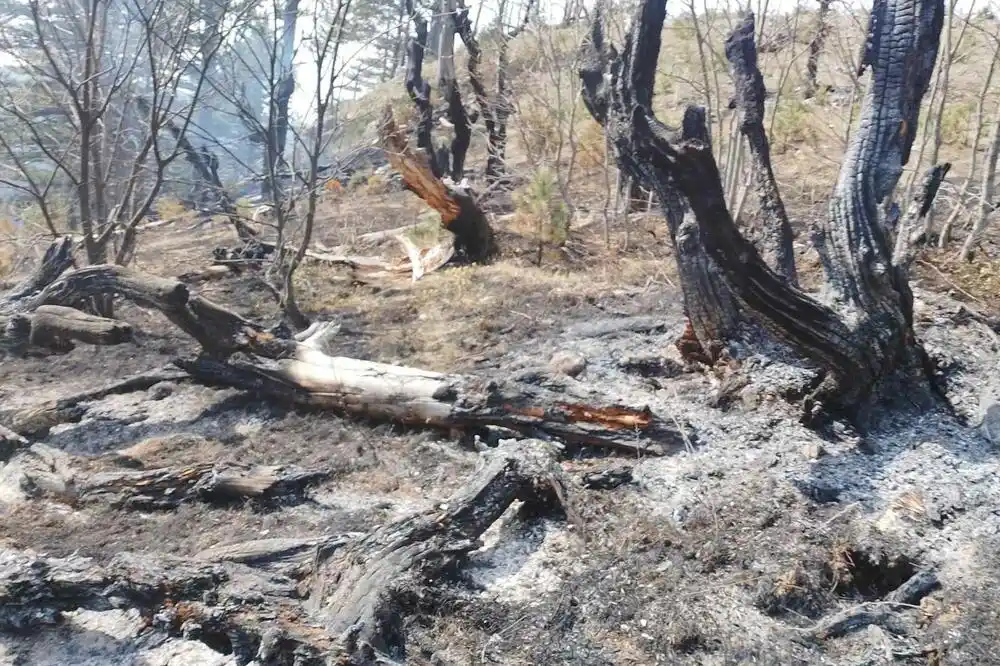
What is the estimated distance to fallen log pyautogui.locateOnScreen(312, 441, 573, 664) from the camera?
260 cm

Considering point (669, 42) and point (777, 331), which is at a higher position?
point (669, 42)

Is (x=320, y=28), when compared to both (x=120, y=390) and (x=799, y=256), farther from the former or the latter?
(x=799, y=256)

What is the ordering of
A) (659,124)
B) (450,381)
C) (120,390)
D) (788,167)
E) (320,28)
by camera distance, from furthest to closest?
(788,167)
(320,28)
(120,390)
(450,381)
(659,124)

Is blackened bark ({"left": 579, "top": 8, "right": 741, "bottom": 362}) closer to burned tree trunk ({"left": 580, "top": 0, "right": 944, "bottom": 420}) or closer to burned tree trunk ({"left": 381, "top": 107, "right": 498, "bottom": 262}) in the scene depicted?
burned tree trunk ({"left": 580, "top": 0, "right": 944, "bottom": 420})

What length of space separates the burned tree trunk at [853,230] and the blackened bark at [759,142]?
0.30 ft

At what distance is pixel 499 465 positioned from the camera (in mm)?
3463

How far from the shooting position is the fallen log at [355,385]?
13.0ft

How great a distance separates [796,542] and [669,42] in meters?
16.5

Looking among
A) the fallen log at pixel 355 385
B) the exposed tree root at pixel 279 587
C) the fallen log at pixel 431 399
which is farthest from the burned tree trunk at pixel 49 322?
the exposed tree root at pixel 279 587

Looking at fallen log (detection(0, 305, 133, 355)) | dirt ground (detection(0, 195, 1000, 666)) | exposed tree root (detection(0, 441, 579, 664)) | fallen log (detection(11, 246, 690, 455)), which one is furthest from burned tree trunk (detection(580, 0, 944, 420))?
fallen log (detection(0, 305, 133, 355))

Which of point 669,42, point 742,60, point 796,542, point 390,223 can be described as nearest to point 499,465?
point 796,542

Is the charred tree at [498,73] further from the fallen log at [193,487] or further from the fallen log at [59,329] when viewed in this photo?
the fallen log at [193,487]

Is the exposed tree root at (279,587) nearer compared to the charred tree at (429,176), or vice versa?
the exposed tree root at (279,587)

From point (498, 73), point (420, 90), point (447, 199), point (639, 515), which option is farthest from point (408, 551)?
point (498, 73)
